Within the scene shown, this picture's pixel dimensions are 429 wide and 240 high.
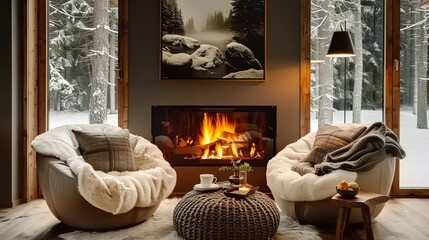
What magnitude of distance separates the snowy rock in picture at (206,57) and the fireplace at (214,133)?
0.45m

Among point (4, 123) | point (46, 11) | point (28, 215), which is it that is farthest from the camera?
point (46, 11)

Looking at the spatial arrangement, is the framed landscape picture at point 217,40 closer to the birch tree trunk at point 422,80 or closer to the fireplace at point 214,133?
the fireplace at point 214,133

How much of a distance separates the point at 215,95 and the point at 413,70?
2.14m

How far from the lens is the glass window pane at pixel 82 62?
17.7ft

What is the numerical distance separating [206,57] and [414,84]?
2247 millimetres

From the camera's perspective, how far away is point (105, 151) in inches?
172

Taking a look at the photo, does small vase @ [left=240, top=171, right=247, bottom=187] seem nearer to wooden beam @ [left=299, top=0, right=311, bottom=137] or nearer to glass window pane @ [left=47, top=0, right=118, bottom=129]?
wooden beam @ [left=299, top=0, right=311, bottom=137]

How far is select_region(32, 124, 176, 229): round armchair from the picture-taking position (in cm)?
370

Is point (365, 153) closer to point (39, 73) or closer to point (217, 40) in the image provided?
point (217, 40)

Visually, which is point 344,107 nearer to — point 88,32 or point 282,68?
point 282,68

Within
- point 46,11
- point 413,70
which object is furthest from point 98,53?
point 413,70

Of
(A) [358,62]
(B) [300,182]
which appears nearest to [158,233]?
(B) [300,182]

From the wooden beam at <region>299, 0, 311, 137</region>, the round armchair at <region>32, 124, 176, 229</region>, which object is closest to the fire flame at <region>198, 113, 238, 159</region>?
the wooden beam at <region>299, 0, 311, 137</region>

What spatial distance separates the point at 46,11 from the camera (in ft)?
17.5
